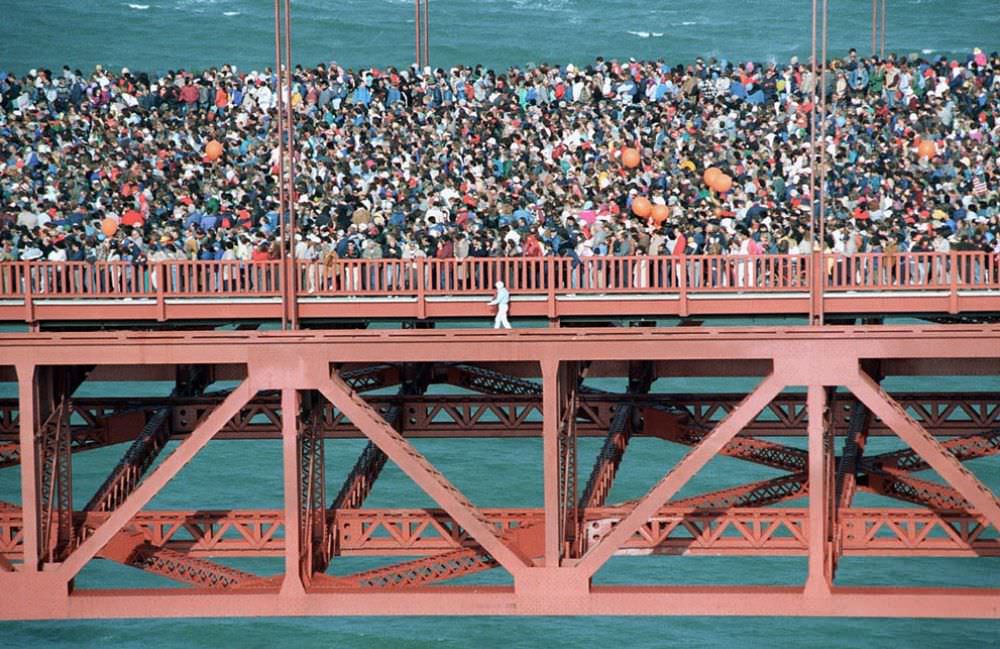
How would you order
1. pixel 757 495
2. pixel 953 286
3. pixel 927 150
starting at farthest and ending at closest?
pixel 927 150, pixel 757 495, pixel 953 286

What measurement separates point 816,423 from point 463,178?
1241cm

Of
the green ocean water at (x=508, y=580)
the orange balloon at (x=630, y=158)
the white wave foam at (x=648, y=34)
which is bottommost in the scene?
the green ocean water at (x=508, y=580)

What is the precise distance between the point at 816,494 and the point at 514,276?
20.7ft

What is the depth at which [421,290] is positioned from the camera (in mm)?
30766

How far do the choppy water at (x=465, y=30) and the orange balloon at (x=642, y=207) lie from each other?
233ft

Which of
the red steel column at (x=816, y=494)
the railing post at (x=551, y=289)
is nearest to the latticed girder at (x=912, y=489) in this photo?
the red steel column at (x=816, y=494)

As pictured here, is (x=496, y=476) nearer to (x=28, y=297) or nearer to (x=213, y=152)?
(x=213, y=152)

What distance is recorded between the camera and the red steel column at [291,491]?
27.0 m

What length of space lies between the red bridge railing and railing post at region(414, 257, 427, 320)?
0.03 m

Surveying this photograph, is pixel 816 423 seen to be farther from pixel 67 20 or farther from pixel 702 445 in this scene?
pixel 67 20

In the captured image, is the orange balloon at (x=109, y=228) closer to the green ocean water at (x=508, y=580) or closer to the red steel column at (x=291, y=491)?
the red steel column at (x=291, y=491)

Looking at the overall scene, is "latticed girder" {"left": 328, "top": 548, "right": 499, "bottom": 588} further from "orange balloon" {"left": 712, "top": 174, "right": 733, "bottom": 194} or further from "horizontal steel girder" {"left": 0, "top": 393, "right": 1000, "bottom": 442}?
"orange balloon" {"left": 712, "top": 174, "right": 733, "bottom": 194}

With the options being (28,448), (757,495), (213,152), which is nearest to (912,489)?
(757,495)

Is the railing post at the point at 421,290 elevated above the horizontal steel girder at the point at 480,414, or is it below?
above
